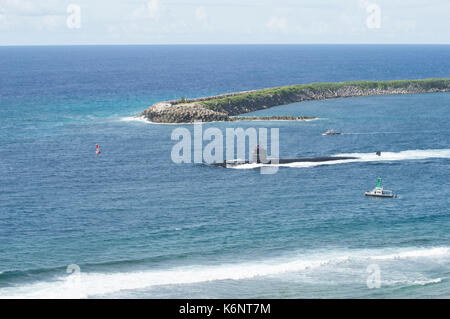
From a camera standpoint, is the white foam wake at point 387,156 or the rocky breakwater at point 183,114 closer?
the white foam wake at point 387,156

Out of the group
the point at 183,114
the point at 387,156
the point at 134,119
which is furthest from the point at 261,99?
the point at 387,156

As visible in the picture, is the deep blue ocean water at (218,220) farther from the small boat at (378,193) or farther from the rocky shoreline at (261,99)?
the rocky shoreline at (261,99)

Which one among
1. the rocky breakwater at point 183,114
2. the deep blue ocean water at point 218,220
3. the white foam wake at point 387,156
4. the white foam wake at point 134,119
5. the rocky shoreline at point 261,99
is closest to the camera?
the deep blue ocean water at point 218,220

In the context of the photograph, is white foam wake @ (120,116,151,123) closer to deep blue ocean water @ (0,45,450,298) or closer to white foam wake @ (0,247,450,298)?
deep blue ocean water @ (0,45,450,298)

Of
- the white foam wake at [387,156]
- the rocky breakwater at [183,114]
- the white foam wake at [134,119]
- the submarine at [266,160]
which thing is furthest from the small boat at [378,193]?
the white foam wake at [134,119]

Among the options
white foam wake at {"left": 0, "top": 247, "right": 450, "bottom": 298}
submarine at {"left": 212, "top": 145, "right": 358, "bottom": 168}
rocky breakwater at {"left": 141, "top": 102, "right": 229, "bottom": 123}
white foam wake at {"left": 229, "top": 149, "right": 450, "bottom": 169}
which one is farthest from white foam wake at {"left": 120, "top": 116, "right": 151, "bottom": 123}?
white foam wake at {"left": 0, "top": 247, "right": 450, "bottom": 298}
